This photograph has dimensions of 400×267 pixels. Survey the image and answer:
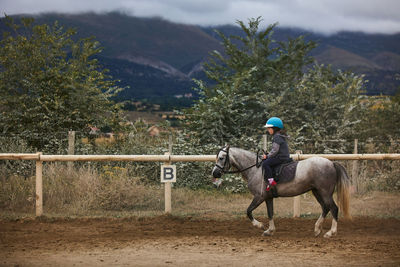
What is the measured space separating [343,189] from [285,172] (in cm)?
109

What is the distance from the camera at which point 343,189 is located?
26.2 ft

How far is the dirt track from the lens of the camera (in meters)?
6.37

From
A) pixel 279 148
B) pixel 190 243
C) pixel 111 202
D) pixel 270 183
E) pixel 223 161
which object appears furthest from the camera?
pixel 111 202

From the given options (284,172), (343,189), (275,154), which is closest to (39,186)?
(275,154)

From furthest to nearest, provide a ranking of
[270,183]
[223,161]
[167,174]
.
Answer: [167,174] → [223,161] → [270,183]

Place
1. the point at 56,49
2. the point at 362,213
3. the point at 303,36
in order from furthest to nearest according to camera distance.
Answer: the point at 303,36 < the point at 56,49 < the point at 362,213

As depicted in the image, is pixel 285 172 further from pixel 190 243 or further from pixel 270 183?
pixel 190 243

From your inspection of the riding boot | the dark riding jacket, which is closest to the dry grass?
the riding boot

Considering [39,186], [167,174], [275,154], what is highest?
[275,154]

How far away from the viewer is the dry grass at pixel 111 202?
10.3 metres

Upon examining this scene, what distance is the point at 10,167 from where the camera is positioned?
1286cm

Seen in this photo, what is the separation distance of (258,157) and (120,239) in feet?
9.93

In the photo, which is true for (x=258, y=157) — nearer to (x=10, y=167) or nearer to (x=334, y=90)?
(x=10, y=167)

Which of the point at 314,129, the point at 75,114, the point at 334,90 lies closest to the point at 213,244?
the point at 75,114
